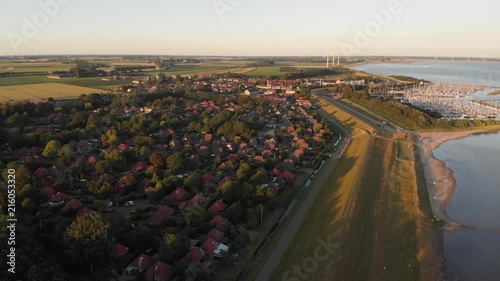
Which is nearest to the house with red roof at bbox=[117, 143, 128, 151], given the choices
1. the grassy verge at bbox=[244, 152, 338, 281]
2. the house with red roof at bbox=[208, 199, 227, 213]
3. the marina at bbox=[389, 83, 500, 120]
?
the house with red roof at bbox=[208, 199, 227, 213]

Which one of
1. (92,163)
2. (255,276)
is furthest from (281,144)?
(255,276)

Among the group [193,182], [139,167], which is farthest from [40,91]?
[193,182]

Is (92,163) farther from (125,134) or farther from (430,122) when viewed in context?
(430,122)

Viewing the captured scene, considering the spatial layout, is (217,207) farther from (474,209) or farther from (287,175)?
(474,209)

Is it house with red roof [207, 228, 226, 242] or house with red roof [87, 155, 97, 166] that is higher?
house with red roof [87, 155, 97, 166]

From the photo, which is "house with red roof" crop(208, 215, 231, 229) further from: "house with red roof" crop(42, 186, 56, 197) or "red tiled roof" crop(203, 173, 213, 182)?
"house with red roof" crop(42, 186, 56, 197)

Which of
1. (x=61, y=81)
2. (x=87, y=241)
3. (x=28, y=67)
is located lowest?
(x=87, y=241)
